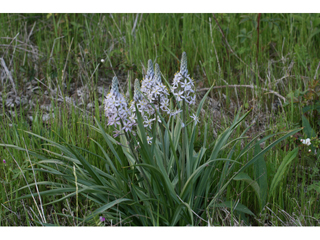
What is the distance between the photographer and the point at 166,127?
83.4 inches

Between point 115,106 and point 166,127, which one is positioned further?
point 166,127

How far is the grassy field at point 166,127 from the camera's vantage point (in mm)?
2227

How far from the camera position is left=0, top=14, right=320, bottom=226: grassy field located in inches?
87.7

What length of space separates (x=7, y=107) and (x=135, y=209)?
286 cm

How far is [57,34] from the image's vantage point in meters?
5.04

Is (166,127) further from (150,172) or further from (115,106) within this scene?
(115,106)

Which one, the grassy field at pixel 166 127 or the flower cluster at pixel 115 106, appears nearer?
the flower cluster at pixel 115 106

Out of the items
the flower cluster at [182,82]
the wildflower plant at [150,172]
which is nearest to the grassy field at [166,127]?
the wildflower plant at [150,172]

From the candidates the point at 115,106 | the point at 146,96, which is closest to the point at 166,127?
the point at 146,96

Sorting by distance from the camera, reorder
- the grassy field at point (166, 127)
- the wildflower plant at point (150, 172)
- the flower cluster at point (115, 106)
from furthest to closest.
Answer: the grassy field at point (166, 127) < the wildflower plant at point (150, 172) < the flower cluster at point (115, 106)

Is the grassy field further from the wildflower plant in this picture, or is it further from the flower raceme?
the flower raceme

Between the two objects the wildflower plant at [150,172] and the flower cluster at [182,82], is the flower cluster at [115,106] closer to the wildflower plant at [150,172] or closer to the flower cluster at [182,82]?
the wildflower plant at [150,172]

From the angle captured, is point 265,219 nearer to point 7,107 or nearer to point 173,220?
point 173,220

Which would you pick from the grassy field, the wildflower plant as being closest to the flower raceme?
the wildflower plant
